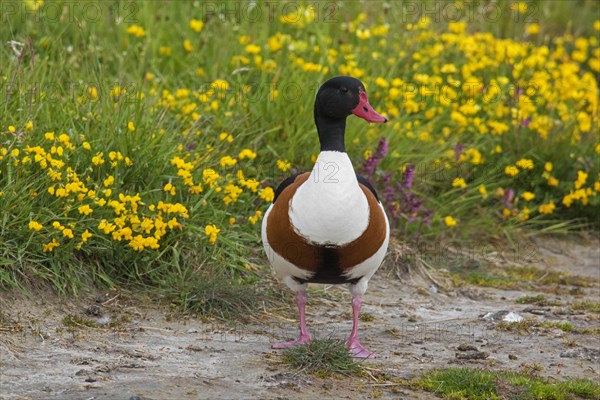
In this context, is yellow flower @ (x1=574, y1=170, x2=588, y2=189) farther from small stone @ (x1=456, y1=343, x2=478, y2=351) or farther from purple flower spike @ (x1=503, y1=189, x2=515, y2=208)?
small stone @ (x1=456, y1=343, x2=478, y2=351)

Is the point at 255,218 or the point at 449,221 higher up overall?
the point at 255,218

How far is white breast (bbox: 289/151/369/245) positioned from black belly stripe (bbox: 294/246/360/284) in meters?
0.05

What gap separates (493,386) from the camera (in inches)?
169

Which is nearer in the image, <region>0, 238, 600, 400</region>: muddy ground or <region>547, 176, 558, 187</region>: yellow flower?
<region>0, 238, 600, 400</region>: muddy ground

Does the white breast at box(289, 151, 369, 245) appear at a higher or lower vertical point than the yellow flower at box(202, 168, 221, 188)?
higher

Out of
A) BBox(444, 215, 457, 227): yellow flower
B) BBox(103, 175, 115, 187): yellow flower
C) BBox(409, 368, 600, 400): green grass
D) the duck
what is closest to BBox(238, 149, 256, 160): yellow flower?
BBox(103, 175, 115, 187): yellow flower

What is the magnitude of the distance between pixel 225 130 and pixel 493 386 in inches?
112

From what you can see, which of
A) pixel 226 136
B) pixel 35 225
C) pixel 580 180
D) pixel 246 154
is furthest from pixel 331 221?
pixel 580 180

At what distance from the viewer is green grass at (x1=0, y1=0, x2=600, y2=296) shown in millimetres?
5207

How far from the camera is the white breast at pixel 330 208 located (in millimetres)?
4312

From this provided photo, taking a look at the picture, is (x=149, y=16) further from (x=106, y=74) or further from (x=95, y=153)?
(x=95, y=153)

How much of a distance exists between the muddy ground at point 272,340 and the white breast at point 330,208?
2.04ft

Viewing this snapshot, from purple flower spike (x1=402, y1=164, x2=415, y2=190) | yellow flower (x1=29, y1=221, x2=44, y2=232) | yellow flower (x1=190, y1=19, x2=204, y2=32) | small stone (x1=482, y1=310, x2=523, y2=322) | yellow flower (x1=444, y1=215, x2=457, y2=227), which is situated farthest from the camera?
yellow flower (x1=190, y1=19, x2=204, y2=32)

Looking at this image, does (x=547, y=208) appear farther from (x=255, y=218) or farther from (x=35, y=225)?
(x=35, y=225)
